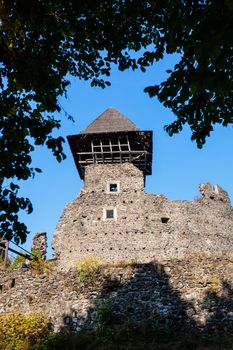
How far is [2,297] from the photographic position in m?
12.5

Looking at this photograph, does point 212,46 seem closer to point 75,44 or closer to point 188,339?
point 75,44

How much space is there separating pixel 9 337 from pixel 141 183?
20297 mm

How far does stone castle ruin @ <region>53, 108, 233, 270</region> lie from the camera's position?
2577 centimetres

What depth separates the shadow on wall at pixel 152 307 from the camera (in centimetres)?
1082

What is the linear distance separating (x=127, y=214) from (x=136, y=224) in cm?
109

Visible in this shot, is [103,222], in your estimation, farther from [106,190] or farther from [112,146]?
[112,146]

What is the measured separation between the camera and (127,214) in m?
27.6

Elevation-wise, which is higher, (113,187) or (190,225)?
(113,187)

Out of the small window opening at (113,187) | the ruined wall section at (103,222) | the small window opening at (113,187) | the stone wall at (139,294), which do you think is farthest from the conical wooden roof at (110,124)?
the stone wall at (139,294)

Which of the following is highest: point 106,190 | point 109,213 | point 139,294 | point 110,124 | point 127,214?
point 110,124

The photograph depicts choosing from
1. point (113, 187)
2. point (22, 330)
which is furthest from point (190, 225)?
point (22, 330)

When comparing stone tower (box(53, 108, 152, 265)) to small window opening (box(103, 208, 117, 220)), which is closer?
stone tower (box(53, 108, 152, 265))

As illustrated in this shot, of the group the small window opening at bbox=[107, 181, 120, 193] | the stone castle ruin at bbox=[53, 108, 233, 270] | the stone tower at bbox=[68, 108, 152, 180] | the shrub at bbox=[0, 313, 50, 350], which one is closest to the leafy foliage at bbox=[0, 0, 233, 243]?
the shrub at bbox=[0, 313, 50, 350]

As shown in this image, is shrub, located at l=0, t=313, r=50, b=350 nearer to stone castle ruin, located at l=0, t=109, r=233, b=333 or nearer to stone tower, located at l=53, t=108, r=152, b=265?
stone castle ruin, located at l=0, t=109, r=233, b=333
